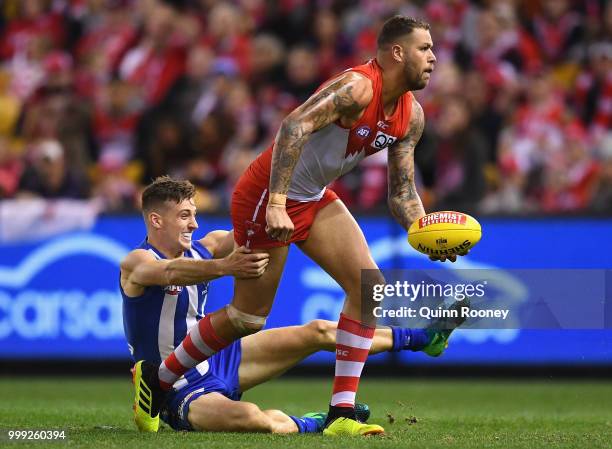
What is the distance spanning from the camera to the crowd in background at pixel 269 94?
44.2 feet

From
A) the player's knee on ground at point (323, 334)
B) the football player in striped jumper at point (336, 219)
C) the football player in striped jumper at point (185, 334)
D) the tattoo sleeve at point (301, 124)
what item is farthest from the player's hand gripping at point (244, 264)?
the player's knee on ground at point (323, 334)

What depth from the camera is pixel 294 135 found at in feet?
22.1

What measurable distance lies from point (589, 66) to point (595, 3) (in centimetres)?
125

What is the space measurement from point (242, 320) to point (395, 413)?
91.3 inches

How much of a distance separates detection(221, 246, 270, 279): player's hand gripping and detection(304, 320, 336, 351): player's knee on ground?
99 cm

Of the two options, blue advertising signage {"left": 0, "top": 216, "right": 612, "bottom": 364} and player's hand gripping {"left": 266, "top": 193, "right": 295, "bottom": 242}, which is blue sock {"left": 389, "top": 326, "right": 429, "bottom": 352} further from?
blue advertising signage {"left": 0, "top": 216, "right": 612, "bottom": 364}

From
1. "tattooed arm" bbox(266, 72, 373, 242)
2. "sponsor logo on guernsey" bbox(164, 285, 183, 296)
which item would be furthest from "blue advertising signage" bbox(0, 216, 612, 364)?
"tattooed arm" bbox(266, 72, 373, 242)

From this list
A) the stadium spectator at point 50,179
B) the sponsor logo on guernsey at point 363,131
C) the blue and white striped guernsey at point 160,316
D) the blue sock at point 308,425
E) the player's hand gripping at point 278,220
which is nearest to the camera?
the player's hand gripping at point 278,220

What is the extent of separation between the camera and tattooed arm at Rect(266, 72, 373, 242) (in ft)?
22.0

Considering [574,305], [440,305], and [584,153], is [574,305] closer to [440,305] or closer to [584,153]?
[440,305]

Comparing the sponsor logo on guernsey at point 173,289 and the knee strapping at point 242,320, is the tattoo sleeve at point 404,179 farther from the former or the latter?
the sponsor logo on guernsey at point 173,289

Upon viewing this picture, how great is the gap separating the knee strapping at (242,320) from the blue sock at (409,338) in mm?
1027

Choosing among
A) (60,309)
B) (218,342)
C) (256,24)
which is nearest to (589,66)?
(256,24)

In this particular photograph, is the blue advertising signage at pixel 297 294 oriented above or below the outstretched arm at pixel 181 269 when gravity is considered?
above
